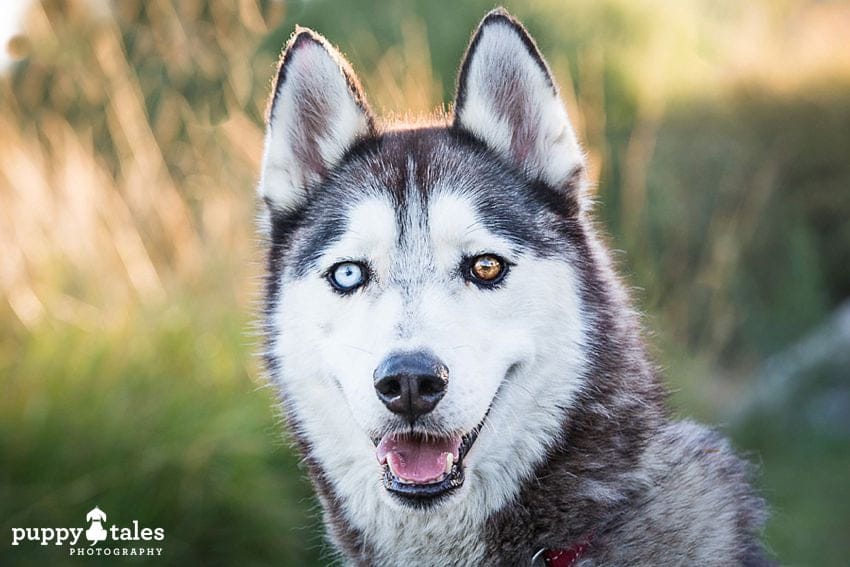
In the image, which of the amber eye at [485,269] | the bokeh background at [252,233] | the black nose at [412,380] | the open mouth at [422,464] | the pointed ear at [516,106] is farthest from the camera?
the bokeh background at [252,233]

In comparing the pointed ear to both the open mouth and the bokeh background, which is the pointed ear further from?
the bokeh background

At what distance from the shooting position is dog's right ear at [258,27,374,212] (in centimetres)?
303

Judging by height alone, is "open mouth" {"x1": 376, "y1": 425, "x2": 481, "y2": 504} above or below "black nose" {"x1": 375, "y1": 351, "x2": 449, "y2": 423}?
below

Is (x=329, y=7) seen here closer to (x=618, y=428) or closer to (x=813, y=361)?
(x=813, y=361)

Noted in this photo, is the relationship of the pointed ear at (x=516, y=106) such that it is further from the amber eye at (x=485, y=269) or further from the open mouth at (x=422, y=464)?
the open mouth at (x=422, y=464)

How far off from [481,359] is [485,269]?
1.06ft

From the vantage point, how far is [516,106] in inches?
119

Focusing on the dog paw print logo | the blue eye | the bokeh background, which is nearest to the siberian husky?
the blue eye

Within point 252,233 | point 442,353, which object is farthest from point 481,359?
point 252,233

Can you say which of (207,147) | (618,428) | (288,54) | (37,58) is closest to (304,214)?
(288,54)

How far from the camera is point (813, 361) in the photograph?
725cm

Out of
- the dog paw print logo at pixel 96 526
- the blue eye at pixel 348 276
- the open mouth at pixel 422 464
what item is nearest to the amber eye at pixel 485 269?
the blue eye at pixel 348 276

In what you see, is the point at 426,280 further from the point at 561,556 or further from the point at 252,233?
the point at 252,233

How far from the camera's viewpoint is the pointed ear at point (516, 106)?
2.88 meters
